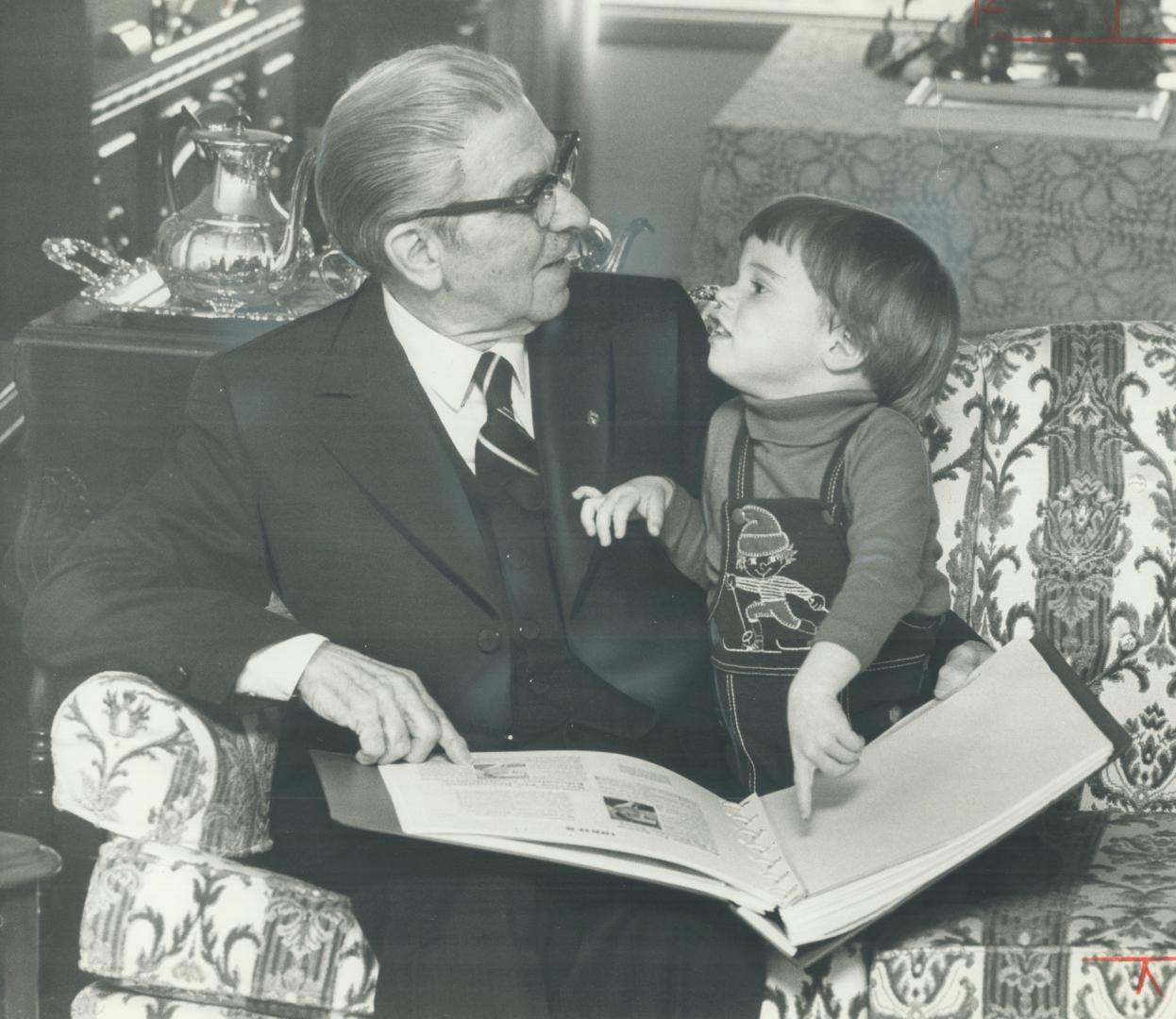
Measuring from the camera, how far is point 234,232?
6.59ft

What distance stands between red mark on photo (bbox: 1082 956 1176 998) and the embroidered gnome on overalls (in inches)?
15.7

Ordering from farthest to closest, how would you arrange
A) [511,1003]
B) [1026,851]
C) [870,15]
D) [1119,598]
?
[870,15]
[1119,598]
[1026,851]
[511,1003]

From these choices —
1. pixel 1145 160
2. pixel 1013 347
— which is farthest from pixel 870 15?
pixel 1013 347

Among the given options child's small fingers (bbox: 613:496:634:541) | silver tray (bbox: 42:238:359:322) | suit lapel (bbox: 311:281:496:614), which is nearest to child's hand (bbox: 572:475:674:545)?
child's small fingers (bbox: 613:496:634:541)

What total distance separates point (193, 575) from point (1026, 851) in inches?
35.6

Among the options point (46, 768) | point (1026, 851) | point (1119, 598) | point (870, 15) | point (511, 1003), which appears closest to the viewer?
point (511, 1003)

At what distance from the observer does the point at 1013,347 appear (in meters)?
1.66

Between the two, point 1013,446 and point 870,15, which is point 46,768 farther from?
point 870,15

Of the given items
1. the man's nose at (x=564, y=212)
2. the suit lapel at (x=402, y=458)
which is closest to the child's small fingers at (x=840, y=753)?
the suit lapel at (x=402, y=458)

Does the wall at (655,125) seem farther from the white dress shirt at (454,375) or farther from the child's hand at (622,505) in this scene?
the child's hand at (622,505)

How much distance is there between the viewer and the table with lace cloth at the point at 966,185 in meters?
2.44

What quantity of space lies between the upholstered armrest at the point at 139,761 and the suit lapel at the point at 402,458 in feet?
0.96

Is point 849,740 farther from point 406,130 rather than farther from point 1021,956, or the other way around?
point 406,130

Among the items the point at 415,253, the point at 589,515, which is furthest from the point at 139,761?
the point at 415,253
